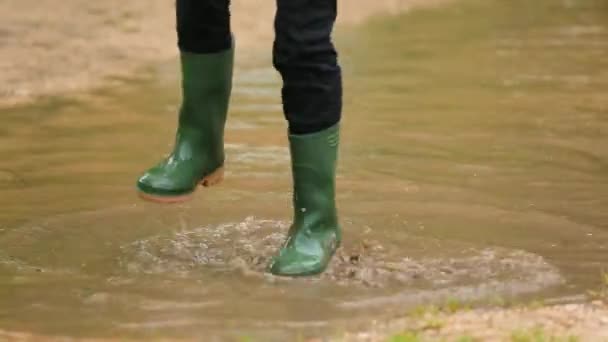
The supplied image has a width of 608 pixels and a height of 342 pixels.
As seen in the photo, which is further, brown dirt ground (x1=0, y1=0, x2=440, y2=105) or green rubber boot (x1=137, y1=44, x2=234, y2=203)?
brown dirt ground (x1=0, y1=0, x2=440, y2=105)

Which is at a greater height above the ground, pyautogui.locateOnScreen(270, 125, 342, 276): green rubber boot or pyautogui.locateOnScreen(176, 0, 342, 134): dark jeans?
pyautogui.locateOnScreen(176, 0, 342, 134): dark jeans

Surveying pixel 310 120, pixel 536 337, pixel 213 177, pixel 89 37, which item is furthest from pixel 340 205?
pixel 89 37

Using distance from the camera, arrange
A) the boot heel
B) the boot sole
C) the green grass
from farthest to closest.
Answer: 1. the boot heel
2. the boot sole
3. the green grass

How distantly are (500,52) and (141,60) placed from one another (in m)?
1.85

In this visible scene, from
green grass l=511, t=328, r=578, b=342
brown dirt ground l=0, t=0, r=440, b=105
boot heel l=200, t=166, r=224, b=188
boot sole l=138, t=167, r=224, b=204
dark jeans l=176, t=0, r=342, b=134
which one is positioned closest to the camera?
green grass l=511, t=328, r=578, b=342

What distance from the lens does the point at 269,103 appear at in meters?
4.61

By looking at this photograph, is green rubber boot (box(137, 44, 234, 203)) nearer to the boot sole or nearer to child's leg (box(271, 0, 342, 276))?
→ the boot sole

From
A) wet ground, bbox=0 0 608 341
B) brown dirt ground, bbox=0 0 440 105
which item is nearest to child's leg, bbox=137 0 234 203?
wet ground, bbox=0 0 608 341

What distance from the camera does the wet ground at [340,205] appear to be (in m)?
2.32

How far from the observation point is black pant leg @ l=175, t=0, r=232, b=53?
2596mm

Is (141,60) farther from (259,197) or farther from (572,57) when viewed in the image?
(259,197)

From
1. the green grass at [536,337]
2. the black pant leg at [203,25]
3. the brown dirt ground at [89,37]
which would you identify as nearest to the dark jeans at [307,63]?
the black pant leg at [203,25]

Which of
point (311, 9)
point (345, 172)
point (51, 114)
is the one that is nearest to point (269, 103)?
point (51, 114)

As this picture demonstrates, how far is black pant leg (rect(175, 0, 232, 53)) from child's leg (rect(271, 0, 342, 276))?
0.29 m
